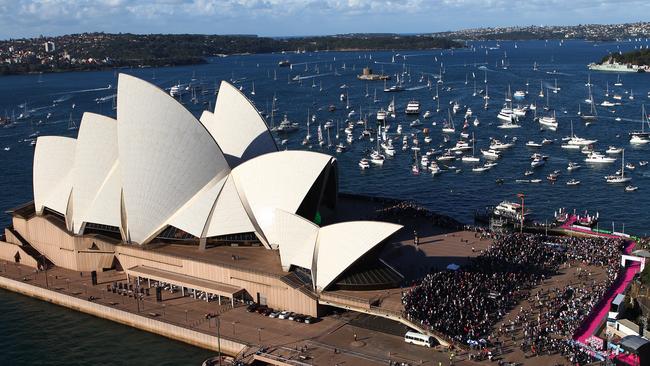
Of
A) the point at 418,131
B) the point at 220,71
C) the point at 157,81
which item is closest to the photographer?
the point at 418,131

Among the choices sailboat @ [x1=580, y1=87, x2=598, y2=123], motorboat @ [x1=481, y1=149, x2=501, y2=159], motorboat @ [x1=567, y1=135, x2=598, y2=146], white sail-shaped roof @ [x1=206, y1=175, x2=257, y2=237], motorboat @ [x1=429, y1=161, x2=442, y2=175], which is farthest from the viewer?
sailboat @ [x1=580, y1=87, x2=598, y2=123]

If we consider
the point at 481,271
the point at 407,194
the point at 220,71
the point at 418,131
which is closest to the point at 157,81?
the point at 220,71

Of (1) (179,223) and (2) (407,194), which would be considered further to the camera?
(2) (407,194)

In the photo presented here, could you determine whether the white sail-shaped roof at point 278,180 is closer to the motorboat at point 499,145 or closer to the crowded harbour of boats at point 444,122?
the crowded harbour of boats at point 444,122

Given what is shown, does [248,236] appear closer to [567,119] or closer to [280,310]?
[280,310]

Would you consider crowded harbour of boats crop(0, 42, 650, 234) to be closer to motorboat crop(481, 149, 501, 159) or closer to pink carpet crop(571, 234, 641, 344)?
motorboat crop(481, 149, 501, 159)

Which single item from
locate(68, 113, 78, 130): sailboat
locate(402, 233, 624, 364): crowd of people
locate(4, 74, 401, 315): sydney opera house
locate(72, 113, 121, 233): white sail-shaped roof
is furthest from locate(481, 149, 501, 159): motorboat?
locate(68, 113, 78, 130): sailboat
